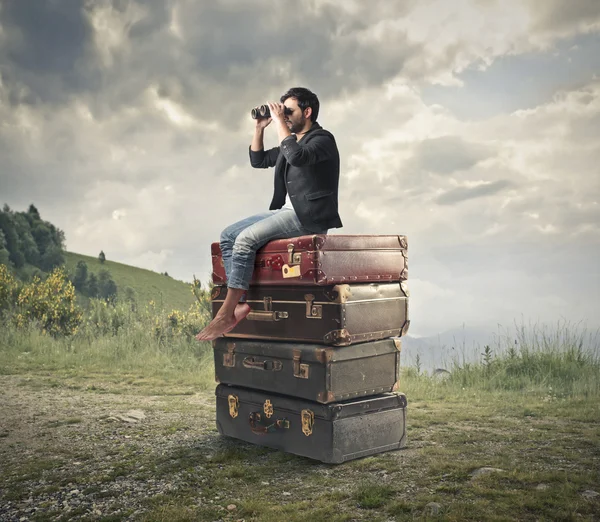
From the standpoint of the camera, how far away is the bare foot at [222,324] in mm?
5302

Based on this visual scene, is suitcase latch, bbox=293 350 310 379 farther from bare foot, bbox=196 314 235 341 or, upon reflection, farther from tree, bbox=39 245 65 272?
tree, bbox=39 245 65 272

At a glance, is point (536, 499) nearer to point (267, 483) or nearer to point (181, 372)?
point (267, 483)

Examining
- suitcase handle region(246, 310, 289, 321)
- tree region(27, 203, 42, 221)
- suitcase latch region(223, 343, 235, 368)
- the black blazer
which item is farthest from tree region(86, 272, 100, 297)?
the black blazer

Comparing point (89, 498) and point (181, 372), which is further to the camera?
point (181, 372)

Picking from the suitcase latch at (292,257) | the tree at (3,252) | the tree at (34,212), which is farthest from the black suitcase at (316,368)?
the tree at (34,212)

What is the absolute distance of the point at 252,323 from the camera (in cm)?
539

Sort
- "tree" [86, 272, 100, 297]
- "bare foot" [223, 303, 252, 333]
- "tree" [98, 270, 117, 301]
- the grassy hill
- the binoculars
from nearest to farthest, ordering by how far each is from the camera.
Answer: "bare foot" [223, 303, 252, 333] → the binoculars → "tree" [86, 272, 100, 297] → "tree" [98, 270, 117, 301] → the grassy hill

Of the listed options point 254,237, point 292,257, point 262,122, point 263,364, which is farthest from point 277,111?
point 263,364

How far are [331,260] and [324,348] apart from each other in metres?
0.64

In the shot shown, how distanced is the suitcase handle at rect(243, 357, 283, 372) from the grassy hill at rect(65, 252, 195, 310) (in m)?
24.4

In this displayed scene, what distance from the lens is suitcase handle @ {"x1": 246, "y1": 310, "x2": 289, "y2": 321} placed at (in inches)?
202

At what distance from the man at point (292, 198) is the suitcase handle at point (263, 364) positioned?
1.01 ft

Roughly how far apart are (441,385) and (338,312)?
12.9 feet

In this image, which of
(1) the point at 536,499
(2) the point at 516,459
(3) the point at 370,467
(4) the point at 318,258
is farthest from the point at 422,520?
(4) the point at 318,258
